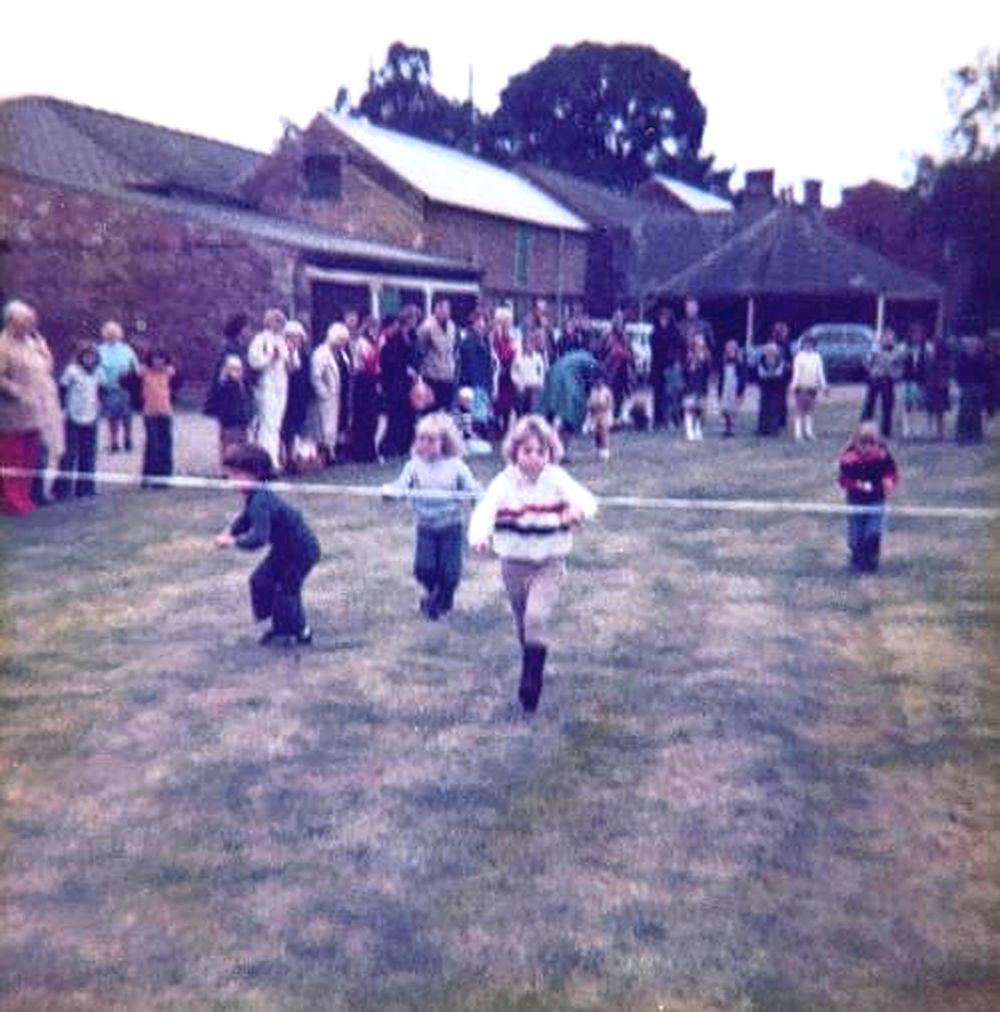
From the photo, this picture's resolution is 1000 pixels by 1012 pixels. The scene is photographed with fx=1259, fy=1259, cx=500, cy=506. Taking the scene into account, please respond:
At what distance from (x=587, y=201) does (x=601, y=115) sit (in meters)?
22.0

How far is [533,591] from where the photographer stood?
6.65m

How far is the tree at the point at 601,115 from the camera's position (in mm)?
61938

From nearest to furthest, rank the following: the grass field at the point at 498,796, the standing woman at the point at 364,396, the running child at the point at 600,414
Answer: the grass field at the point at 498,796
the standing woman at the point at 364,396
the running child at the point at 600,414

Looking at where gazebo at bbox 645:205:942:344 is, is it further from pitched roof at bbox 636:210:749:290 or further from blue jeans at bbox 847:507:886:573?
blue jeans at bbox 847:507:886:573

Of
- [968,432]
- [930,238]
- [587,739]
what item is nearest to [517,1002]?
[587,739]

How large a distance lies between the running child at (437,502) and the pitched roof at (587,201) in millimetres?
40565

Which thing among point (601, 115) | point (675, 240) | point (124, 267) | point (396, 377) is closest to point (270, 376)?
point (396, 377)

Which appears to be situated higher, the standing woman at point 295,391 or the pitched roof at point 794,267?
the pitched roof at point 794,267

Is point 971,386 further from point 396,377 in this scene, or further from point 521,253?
point 521,253

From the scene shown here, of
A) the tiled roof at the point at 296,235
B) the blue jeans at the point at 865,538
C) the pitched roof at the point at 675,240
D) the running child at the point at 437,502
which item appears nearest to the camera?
the running child at the point at 437,502

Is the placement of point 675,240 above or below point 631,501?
above

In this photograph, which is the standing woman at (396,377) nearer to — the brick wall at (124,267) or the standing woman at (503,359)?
the standing woman at (503,359)

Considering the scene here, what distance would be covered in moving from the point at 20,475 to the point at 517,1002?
8.88 m

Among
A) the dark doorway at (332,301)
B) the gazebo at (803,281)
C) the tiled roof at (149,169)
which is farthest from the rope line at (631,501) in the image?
the gazebo at (803,281)
